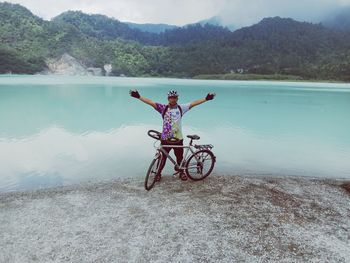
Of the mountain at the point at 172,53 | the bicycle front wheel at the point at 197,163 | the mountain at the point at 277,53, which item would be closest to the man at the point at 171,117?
the bicycle front wheel at the point at 197,163

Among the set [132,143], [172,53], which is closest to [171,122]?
[132,143]

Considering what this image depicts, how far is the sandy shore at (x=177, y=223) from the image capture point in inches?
193

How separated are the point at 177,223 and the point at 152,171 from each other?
2.10 m

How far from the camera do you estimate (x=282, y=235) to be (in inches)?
215

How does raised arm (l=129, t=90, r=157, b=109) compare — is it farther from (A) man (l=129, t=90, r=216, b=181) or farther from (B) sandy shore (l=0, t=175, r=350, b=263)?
(B) sandy shore (l=0, t=175, r=350, b=263)

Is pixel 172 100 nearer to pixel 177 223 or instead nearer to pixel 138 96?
pixel 138 96

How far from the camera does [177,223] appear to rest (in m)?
5.82

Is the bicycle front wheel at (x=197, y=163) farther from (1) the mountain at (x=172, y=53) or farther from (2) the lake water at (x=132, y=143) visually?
(1) the mountain at (x=172, y=53)

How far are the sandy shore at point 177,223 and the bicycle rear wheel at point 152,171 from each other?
177 mm

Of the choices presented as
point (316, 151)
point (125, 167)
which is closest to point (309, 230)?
point (125, 167)

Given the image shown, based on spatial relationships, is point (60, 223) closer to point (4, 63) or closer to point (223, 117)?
point (223, 117)

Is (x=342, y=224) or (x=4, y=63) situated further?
(x=4, y=63)

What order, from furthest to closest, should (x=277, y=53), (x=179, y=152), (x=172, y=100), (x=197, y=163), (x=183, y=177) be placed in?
(x=277, y=53), (x=183, y=177), (x=197, y=163), (x=179, y=152), (x=172, y=100)

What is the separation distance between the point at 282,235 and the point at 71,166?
803 centimetres
